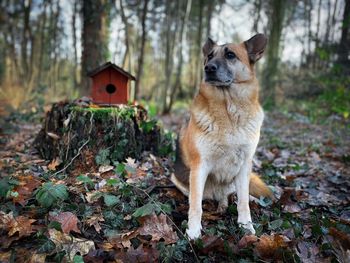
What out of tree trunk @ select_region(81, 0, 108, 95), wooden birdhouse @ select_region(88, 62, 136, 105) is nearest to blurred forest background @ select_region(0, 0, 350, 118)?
tree trunk @ select_region(81, 0, 108, 95)

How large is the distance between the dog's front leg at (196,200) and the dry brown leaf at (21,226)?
49.9 inches

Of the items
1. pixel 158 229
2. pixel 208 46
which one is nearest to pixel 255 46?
pixel 208 46

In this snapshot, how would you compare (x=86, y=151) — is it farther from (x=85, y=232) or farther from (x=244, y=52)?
(x=244, y=52)

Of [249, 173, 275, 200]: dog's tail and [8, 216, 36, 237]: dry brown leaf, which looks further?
[249, 173, 275, 200]: dog's tail

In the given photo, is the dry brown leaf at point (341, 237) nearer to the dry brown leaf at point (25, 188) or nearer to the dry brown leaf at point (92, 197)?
the dry brown leaf at point (92, 197)

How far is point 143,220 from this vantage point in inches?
108

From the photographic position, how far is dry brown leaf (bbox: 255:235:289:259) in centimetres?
240

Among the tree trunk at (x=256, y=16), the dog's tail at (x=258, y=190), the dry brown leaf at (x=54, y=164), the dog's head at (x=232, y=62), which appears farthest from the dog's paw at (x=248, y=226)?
the tree trunk at (x=256, y=16)

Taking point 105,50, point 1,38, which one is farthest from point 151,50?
point 105,50

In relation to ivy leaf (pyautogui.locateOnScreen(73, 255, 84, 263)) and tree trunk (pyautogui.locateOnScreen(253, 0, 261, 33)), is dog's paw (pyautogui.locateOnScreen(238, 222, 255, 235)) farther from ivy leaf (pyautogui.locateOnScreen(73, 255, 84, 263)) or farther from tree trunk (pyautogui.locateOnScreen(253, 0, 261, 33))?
tree trunk (pyautogui.locateOnScreen(253, 0, 261, 33))

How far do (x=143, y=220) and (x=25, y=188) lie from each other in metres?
1.17

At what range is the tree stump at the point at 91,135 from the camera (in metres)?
4.02

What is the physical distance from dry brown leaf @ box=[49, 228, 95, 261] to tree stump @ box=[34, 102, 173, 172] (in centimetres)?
156

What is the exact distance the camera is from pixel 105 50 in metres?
7.31
